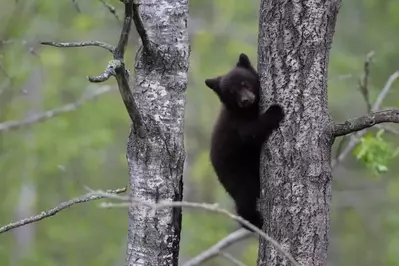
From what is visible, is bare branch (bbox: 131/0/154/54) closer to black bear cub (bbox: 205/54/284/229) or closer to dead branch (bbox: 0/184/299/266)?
dead branch (bbox: 0/184/299/266)

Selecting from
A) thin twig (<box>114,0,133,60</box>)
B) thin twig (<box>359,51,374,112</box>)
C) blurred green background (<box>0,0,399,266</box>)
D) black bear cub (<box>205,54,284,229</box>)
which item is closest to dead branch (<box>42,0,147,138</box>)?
thin twig (<box>114,0,133,60</box>)

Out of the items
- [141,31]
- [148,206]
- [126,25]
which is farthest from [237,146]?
[148,206]

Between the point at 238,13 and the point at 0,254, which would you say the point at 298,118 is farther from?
the point at 238,13

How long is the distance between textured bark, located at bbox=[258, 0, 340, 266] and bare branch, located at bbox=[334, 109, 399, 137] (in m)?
0.06

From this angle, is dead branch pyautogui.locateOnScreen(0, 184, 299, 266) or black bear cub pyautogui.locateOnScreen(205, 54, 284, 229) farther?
black bear cub pyautogui.locateOnScreen(205, 54, 284, 229)

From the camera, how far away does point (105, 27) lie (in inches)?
514

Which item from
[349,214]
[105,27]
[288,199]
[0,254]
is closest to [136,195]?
[288,199]

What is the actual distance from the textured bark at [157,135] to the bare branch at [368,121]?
0.75 metres

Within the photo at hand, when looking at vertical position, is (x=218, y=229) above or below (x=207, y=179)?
below

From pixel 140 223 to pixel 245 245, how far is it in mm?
11896

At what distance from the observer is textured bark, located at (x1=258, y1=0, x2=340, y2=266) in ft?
10.8

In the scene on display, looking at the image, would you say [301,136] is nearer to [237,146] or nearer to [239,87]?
[239,87]

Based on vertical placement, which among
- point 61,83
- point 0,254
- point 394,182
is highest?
point 61,83

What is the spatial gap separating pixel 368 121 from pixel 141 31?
1077mm
